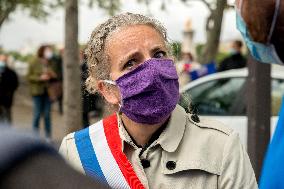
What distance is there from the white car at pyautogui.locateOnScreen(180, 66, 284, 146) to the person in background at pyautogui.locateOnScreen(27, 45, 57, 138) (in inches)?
181

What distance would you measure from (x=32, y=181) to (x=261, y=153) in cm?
467

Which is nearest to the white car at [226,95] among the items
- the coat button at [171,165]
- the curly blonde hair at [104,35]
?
the curly blonde hair at [104,35]

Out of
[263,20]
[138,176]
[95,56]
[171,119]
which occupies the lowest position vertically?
[138,176]

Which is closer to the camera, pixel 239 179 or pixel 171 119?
pixel 239 179

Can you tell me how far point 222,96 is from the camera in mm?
7699

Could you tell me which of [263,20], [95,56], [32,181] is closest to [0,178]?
[32,181]

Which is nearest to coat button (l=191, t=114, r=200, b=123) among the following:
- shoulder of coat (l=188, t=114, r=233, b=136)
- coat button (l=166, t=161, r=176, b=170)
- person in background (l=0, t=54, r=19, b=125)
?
shoulder of coat (l=188, t=114, r=233, b=136)

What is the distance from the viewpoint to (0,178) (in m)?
0.87

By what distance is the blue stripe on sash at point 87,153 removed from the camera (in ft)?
7.93

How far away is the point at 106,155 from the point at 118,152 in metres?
0.05

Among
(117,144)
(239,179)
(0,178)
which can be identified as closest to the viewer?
(0,178)

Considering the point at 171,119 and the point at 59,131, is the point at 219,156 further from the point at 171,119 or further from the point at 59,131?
the point at 59,131

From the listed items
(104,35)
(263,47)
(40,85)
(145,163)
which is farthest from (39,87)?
(263,47)

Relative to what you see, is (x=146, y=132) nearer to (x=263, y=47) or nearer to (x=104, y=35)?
(x=104, y=35)
